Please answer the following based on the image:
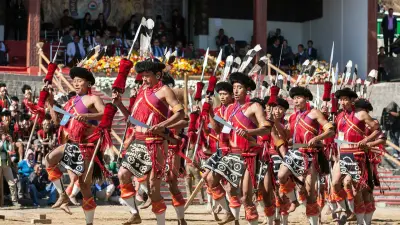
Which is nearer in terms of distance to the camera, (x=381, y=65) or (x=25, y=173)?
(x=25, y=173)

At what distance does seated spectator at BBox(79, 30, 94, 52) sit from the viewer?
2825 cm

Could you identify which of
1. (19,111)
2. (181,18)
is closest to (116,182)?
(19,111)

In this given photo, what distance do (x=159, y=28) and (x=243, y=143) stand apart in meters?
17.7

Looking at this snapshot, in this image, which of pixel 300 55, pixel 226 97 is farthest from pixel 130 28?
pixel 226 97

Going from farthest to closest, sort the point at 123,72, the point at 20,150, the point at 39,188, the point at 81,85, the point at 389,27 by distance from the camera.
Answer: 1. the point at 389,27
2. the point at 20,150
3. the point at 39,188
4. the point at 81,85
5. the point at 123,72

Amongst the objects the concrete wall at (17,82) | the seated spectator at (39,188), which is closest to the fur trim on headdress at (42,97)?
the seated spectator at (39,188)

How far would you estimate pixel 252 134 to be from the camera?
13.4 m

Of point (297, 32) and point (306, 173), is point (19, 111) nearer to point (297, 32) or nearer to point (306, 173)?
point (306, 173)

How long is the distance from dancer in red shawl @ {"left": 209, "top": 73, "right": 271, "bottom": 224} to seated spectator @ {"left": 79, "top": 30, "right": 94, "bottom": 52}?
14.7 metres

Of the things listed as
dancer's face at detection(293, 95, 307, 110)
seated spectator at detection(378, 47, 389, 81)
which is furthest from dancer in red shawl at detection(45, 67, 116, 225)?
seated spectator at detection(378, 47, 389, 81)

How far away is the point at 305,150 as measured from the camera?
15.3 m

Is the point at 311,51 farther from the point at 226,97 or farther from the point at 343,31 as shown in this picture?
the point at 226,97

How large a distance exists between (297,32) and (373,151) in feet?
62.7

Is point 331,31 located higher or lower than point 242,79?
higher
